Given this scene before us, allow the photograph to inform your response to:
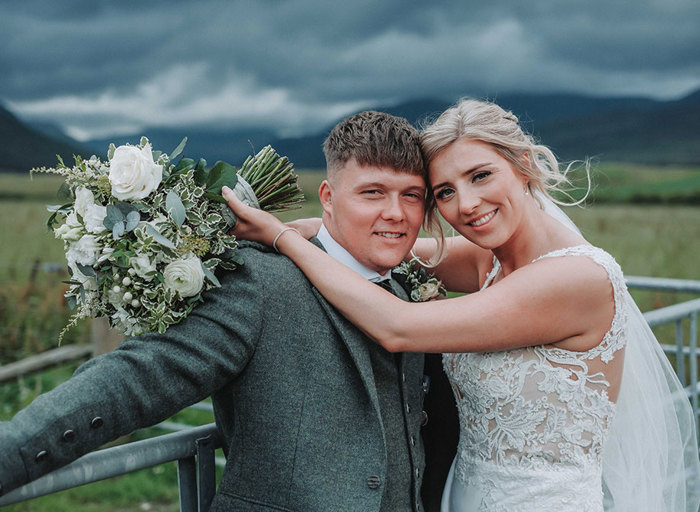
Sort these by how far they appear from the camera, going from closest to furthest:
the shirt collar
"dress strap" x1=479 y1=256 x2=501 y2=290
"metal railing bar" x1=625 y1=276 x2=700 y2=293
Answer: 1. the shirt collar
2. "dress strap" x1=479 y1=256 x2=501 y2=290
3. "metal railing bar" x1=625 y1=276 x2=700 y2=293

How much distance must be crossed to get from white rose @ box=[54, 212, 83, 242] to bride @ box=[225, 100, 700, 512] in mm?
429

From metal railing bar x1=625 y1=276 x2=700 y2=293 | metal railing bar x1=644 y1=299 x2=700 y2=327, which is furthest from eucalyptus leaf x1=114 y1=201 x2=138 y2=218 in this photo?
metal railing bar x1=625 y1=276 x2=700 y2=293

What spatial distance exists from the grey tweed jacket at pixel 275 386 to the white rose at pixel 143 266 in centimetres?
15

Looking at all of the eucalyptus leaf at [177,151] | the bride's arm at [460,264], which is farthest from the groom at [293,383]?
the bride's arm at [460,264]

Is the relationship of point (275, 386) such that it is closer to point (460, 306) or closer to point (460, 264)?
point (460, 306)

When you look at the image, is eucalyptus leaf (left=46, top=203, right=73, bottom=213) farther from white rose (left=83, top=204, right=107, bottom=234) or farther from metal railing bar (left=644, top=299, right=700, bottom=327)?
metal railing bar (left=644, top=299, right=700, bottom=327)

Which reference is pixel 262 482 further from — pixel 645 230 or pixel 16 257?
pixel 645 230

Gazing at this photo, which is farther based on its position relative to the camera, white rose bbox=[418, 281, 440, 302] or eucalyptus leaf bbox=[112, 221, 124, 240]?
white rose bbox=[418, 281, 440, 302]

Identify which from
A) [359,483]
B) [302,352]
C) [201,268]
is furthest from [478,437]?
[201,268]

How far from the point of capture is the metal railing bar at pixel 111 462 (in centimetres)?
152

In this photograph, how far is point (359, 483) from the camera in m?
1.94

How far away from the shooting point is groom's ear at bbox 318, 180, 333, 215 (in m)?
2.36

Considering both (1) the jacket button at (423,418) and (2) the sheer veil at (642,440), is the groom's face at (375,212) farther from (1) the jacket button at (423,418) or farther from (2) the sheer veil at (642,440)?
(2) the sheer veil at (642,440)

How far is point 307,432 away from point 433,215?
1.03 metres
